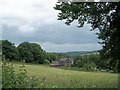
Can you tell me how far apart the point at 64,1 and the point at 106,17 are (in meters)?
1.85

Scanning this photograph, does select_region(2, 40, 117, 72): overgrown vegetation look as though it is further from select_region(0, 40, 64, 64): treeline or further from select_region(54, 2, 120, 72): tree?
select_region(54, 2, 120, 72): tree

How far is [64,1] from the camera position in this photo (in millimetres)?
12375

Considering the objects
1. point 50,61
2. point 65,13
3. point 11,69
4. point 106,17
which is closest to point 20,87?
point 11,69

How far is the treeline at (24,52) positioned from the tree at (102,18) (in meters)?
2.46

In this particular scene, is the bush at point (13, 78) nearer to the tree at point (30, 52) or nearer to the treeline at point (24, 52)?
the treeline at point (24, 52)

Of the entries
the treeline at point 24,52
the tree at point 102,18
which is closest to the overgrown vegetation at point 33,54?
the treeline at point 24,52

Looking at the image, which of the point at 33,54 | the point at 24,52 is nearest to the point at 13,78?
the point at 24,52

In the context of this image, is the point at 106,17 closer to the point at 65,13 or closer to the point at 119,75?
the point at 65,13

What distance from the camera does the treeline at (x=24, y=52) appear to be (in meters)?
11.9

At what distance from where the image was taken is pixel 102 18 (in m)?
12.5

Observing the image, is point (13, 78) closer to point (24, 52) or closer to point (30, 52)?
point (24, 52)

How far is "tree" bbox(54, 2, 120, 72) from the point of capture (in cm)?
1175

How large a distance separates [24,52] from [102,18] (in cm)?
496

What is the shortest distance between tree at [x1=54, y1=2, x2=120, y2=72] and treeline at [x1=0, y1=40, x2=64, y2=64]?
2457 millimetres
